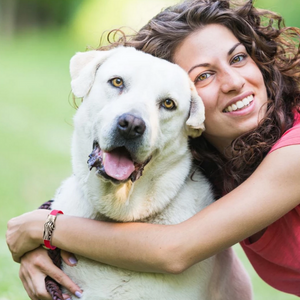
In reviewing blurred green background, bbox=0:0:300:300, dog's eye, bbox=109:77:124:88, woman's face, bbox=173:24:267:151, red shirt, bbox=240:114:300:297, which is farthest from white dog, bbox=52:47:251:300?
blurred green background, bbox=0:0:300:300

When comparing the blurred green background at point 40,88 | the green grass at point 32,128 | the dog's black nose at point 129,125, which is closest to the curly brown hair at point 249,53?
the blurred green background at point 40,88

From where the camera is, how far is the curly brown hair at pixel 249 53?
2.71 metres

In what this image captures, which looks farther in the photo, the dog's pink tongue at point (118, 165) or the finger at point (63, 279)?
the finger at point (63, 279)

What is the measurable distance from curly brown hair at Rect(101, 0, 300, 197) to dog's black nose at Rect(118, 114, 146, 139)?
0.67 meters

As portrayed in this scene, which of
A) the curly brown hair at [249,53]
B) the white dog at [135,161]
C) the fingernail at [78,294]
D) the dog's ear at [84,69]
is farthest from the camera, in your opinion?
the curly brown hair at [249,53]

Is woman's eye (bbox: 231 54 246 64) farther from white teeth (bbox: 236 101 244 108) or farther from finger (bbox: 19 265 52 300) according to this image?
finger (bbox: 19 265 52 300)

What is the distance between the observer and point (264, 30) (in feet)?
9.86

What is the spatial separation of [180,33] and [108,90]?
0.65 m

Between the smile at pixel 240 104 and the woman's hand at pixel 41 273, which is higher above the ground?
the smile at pixel 240 104

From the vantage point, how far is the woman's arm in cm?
235

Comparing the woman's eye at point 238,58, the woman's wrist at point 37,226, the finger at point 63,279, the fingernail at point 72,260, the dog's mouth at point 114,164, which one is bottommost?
the finger at point 63,279

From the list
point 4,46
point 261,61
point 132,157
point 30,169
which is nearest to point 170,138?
point 132,157

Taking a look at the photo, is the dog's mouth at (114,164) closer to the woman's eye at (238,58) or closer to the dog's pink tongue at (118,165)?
the dog's pink tongue at (118,165)

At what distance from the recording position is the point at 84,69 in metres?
2.64
